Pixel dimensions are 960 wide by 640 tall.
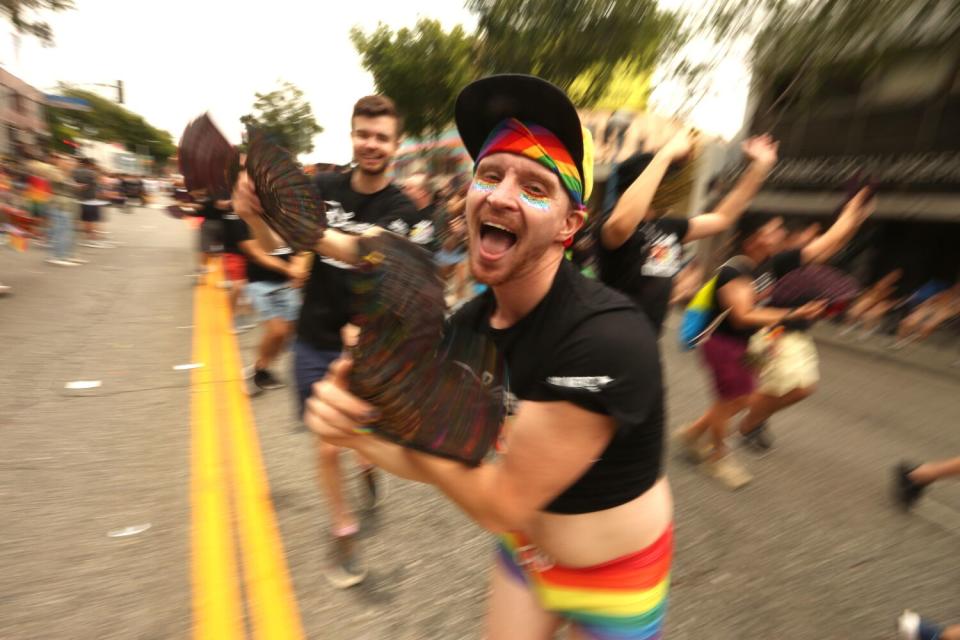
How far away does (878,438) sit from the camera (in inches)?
203

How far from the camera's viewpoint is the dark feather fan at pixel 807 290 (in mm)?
3766

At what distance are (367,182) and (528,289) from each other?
183 cm

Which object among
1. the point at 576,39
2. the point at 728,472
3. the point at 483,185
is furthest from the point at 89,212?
the point at 483,185

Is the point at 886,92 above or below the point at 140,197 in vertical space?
above

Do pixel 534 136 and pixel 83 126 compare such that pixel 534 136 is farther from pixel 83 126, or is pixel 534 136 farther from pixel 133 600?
pixel 83 126

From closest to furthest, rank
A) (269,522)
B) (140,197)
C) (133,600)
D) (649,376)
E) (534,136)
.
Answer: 1. (649,376)
2. (534,136)
3. (133,600)
4. (269,522)
5. (140,197)

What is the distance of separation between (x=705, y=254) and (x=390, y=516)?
44.3ft

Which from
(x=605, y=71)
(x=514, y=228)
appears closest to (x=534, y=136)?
(x=514, y=228)

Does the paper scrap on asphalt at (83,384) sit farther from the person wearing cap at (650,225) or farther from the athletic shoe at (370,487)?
the person wearing cap at (650,225)

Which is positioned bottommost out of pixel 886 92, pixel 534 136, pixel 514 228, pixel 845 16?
pixel 514 228

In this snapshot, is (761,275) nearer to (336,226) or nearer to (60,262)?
(336,226)

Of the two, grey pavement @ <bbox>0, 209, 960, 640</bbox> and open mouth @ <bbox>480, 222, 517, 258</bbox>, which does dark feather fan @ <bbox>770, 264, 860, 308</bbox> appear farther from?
open mouth @ <bbox>480, 222, 517, 258</bbox>

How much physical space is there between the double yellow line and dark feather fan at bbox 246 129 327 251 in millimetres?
1788

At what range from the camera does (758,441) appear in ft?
15.1
